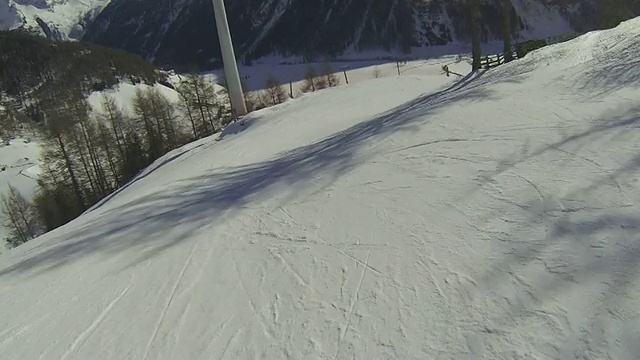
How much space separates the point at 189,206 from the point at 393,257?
163 inches

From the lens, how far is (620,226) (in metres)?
3.52

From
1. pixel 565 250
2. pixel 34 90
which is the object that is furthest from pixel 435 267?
pixel 34 90

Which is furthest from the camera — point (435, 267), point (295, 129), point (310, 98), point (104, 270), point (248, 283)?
point (310, 98)

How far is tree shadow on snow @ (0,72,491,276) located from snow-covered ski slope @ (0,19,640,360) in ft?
0.17

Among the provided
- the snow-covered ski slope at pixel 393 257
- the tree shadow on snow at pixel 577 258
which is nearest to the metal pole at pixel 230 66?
the snow-covered ski slope at pixel 393 257

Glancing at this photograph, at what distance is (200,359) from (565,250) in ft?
9.97

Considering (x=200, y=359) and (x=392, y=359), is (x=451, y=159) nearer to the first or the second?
(x=392, y=359)

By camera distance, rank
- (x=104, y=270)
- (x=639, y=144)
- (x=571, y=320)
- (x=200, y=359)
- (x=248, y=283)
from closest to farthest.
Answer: (x=571, y=320) < (x=200, y=359) < (x=248, y=283) < (x=639, y=144) < (x=104, y=270)

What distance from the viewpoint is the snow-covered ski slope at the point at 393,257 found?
304 centimetres

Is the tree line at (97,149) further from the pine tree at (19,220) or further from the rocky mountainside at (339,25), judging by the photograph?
the rocky mountainside at (339,25)

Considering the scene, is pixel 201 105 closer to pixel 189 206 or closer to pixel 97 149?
pixel 97 149

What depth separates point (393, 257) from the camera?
4.00 m

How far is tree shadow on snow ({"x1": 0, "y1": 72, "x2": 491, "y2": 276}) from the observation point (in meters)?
5.82

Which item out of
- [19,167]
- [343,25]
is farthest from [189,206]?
[343,25]
